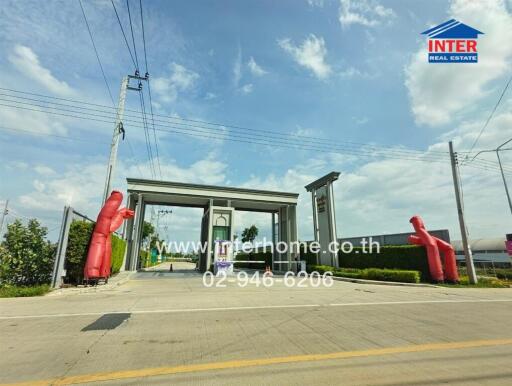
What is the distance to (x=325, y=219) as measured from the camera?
25.8 metres

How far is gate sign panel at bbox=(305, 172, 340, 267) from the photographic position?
2480 cm

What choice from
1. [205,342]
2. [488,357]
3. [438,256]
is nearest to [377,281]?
[438,256]

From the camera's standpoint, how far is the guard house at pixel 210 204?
27.5 metres

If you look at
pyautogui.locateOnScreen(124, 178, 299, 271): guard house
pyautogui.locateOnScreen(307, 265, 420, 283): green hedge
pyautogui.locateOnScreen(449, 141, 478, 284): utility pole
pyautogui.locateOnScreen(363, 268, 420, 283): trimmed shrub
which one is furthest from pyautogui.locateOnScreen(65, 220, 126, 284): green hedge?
pyautogui.locateOnScreen(449, 141, 478, 284): utility pole

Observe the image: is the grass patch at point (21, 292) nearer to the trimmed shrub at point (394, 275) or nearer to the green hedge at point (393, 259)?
the trimmed shrub at point (394, 275)

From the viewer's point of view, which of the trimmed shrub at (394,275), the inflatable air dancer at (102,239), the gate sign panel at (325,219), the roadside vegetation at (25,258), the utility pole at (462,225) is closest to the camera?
the roadside vegetation at (25,258)

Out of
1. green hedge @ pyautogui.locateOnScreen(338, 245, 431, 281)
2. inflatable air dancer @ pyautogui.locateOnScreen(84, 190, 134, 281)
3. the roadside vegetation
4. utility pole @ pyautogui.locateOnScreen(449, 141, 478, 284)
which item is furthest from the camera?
green hedge @ pyautogui.locateOnScreen(338, 245, 431, 281)

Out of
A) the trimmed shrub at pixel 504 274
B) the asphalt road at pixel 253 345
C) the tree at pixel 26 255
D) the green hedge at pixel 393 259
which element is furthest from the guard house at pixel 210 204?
the asphalt road at pixel 253 345

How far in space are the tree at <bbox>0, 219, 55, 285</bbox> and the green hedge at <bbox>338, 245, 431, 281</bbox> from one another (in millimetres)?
21304

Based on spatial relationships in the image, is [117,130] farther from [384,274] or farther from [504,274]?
[504,274]

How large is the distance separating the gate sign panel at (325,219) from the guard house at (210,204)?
4505 millimetres

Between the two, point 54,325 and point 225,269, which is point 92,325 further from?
point 225,269

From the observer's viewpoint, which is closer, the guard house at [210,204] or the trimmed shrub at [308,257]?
the guard house at [210,204]

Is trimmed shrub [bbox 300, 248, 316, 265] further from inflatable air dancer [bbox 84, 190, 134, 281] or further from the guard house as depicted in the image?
inflatable air dancer [bbox 84, 190, 134, 281]
